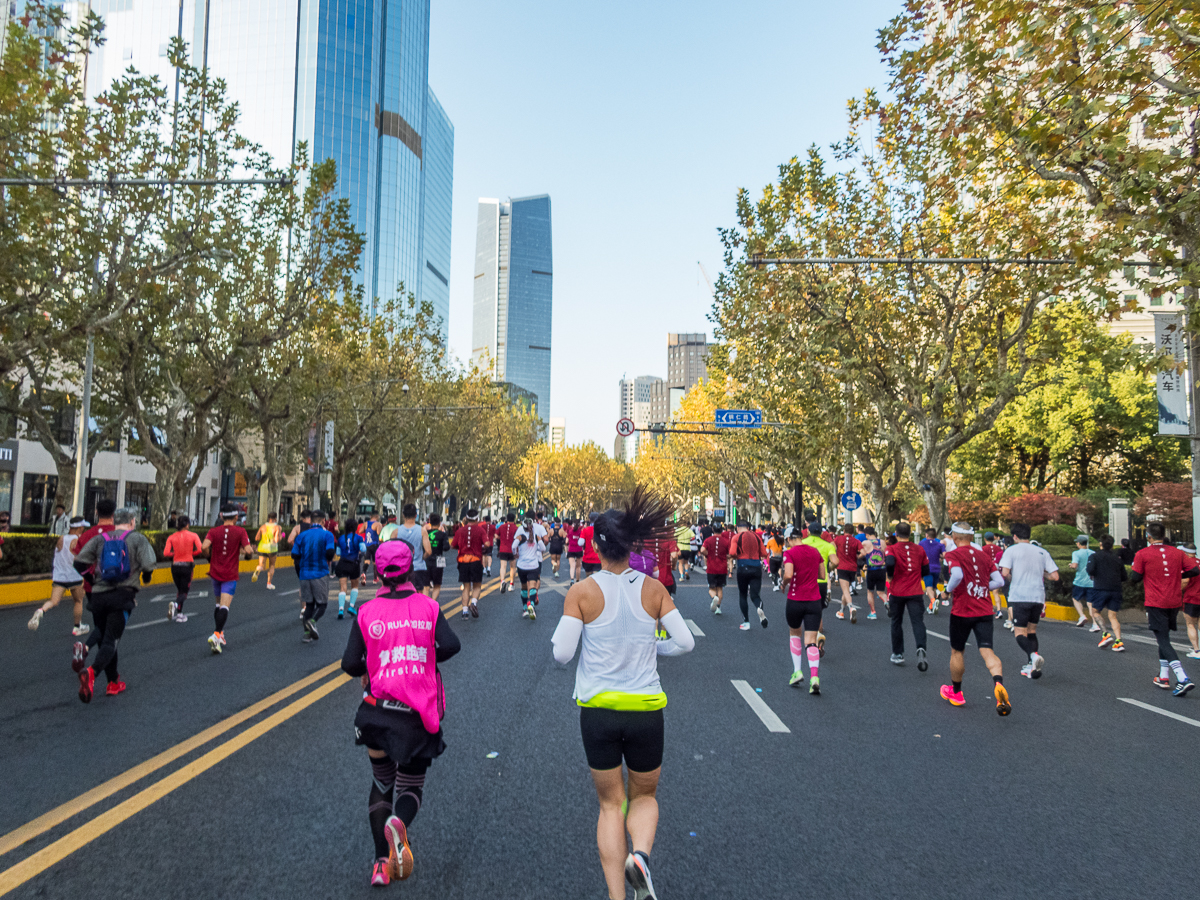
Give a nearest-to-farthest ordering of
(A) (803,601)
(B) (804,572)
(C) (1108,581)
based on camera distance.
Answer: (A) (803,601)
(B) (804,572)
(C) (1108,581)

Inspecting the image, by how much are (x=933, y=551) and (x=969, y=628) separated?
8206mm

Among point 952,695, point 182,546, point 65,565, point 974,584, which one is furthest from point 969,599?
point 65,565

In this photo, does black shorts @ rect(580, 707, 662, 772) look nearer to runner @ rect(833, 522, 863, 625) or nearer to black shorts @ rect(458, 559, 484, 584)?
black shorts @ rect(458, 559, 484, 584)

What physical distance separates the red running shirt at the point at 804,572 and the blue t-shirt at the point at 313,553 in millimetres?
6241

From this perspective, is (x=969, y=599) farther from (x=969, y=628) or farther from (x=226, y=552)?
(x=226, y=552)

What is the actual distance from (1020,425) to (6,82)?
4192 centimetres

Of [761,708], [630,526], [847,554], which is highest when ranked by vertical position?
[630,526]

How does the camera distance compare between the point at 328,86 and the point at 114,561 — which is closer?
the point at 114,561

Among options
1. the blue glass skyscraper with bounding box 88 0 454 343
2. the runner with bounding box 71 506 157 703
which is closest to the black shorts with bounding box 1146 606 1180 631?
the runner with bounding box 71 506 157 703

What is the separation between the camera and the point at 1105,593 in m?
12.2

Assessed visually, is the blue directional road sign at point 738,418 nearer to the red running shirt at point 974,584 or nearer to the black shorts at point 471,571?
the black shorts at point 471,571

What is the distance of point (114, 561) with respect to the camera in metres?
7.34

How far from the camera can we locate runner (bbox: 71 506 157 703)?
24.0 feet

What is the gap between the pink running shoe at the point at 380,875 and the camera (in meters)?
3.63
